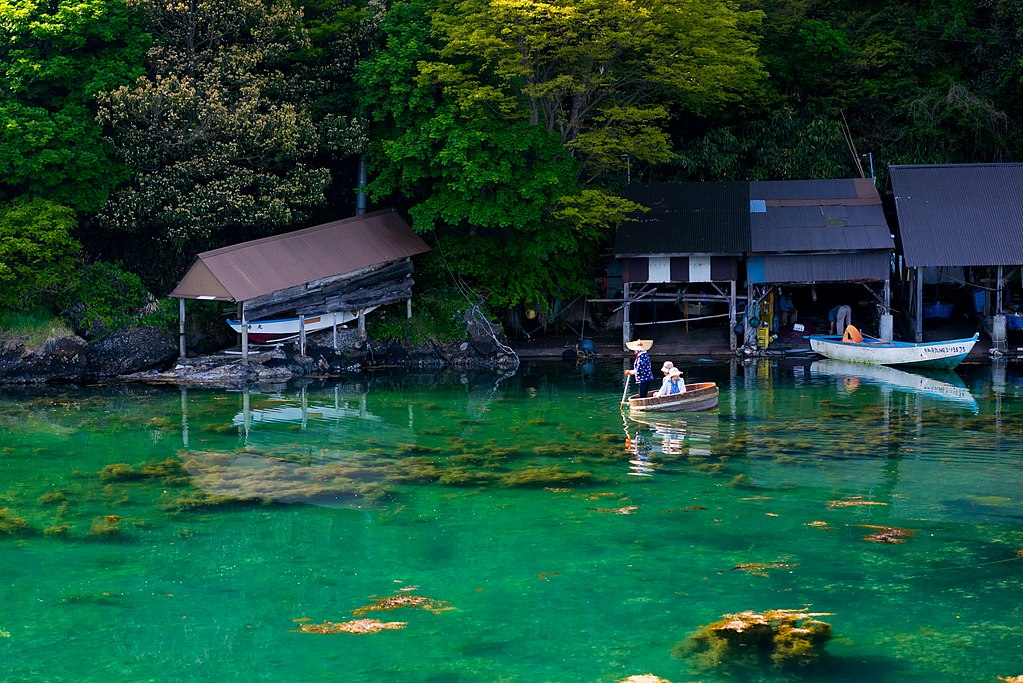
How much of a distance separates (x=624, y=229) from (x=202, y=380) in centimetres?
1423

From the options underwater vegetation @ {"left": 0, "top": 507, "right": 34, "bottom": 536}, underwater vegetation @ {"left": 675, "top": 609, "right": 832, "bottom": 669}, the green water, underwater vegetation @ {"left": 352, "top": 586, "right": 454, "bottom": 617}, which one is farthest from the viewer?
underwater vegetation @ {"left": 0, "top": 507, "right": 34, "bottom": 536}

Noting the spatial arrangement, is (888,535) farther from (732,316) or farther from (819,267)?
(819,267)

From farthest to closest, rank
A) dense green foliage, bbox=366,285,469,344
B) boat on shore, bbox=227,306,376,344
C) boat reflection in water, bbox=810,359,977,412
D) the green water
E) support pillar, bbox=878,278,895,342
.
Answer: dense green foliage, bbox=366,285,469,344
support pillar, bbox=878,278,895,342
boat on shore, bbox=227,306,376,344
boat reflection in water, bbox=810,359,977,412
the green water

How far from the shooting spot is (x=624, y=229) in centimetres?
3678

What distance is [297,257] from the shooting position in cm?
3375

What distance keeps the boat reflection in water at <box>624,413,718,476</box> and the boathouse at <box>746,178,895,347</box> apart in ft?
37.2

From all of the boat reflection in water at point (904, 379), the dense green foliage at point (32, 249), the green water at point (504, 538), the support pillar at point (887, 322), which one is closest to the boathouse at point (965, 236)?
the support pillar at point (887, 322)

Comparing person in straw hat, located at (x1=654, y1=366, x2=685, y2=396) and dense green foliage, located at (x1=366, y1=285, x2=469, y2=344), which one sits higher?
dense green foliage, located at (x1=366, y1=285, x2=469, y2=344)

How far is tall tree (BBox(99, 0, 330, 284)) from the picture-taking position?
33625mm

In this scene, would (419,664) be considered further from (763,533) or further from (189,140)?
(189,140)

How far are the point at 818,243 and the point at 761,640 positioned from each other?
81.5 ft

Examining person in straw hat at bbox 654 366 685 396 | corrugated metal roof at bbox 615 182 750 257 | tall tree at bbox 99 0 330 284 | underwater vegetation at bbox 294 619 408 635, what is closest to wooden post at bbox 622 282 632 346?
corrugated metal roof at bbox 615 182 750 257

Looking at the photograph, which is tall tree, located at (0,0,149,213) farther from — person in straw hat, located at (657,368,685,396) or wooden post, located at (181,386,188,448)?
person in straw hat, located at (657,368,685,396)

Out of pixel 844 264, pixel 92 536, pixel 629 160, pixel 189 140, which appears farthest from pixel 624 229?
pixel 92 536
